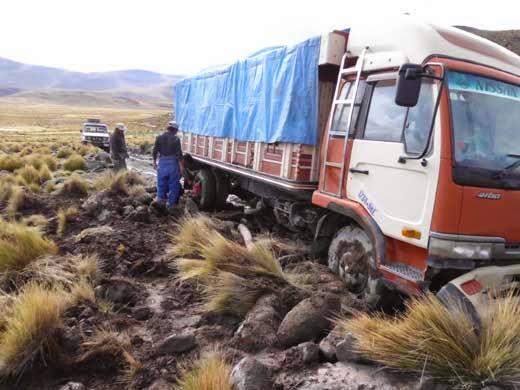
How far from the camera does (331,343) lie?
3.99 m

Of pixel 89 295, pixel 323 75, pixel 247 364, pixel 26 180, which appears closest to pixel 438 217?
pixel 247 364

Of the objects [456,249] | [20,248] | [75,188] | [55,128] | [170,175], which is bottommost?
[55,128]

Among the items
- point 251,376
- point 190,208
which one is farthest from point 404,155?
point 190,208

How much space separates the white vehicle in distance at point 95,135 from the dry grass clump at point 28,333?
28.3m

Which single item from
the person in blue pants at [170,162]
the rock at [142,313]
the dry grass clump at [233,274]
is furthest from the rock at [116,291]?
the person in blue pants at [170,162]

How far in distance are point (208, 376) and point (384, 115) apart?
10.3 feet

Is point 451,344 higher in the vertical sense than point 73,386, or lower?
higher

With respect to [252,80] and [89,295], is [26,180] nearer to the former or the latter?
[252,80]

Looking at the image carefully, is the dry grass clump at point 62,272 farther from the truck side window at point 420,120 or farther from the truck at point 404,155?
the truck side window at point 420,120

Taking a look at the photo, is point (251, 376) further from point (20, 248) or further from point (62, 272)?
point (20, 248)

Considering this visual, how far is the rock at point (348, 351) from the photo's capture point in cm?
364

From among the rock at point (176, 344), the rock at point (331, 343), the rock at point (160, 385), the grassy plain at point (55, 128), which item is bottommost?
the grassy plain at point (55, 128)

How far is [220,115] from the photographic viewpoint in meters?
9.47

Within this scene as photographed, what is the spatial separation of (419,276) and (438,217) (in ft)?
1.89
